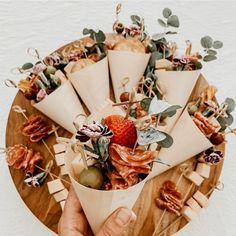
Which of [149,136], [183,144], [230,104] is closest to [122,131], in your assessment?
[149,136]

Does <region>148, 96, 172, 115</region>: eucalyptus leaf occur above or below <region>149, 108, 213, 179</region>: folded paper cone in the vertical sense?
above

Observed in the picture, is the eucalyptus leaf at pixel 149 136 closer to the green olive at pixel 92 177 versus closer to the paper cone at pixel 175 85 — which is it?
the green olive at pixel 92 177

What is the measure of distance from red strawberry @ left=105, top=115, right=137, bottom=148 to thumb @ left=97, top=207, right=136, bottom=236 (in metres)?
0.21

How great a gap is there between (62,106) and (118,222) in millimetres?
556

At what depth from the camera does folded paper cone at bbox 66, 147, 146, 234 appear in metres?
1.11

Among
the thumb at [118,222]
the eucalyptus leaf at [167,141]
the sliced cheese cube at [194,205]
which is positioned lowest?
the sliced cheese cube at [194,205]

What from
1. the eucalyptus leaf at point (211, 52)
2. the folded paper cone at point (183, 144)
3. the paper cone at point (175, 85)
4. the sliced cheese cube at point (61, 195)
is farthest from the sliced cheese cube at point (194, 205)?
the eucalyptus leaf at point (211, 52)

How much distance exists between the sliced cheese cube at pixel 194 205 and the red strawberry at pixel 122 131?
0.57 m

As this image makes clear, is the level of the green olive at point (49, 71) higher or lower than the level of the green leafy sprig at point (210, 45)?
lower

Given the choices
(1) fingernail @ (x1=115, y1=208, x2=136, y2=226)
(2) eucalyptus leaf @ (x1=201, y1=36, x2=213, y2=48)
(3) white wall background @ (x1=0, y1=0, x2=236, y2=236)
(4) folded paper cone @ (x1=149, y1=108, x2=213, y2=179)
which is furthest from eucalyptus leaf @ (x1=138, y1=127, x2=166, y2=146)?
(3) white wall background @ (x1=0, y1=0, x2=236, y2=236)

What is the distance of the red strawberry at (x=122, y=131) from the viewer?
3.46 feet

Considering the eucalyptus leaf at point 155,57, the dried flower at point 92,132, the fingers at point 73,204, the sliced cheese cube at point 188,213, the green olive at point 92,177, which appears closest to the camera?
the dried flower at point 92,132

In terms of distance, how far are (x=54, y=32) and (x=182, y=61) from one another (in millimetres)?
690

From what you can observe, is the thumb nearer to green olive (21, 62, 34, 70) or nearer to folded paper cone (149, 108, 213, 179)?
folded paper cone (149, 108, 213, 179)
